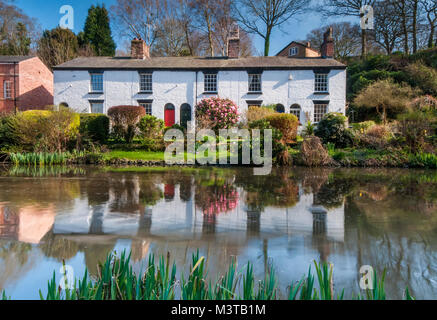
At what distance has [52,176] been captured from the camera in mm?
11164

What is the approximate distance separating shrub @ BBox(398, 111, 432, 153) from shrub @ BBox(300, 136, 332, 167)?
3972 millimetres

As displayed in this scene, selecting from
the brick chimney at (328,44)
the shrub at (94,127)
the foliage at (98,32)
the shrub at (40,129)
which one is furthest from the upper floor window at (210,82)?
the foliage at (98,32)

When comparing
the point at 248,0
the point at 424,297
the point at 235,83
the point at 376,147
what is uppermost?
the point at 248,0

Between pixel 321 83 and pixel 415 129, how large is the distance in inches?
509

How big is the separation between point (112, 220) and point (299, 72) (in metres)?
24.2

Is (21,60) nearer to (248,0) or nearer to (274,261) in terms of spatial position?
(248,0)

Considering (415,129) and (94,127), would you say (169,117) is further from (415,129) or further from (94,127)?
(415,129)

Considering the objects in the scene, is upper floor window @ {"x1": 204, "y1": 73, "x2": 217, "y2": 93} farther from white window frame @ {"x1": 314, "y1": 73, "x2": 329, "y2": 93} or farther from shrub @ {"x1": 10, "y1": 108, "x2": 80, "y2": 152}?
shrub @ {"x1": 10, "y1": 108, "x2": 80, "y2": 152}

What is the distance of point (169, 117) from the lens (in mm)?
27594

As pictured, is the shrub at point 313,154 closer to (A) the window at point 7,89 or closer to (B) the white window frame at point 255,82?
(B) the white window frame at point 255,82

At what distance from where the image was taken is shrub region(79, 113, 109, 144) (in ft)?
57.6

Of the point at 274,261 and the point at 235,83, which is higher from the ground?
the point at 235,83

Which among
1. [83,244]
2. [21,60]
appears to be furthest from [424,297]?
[21,60]

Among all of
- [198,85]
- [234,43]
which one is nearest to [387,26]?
[234,43]
